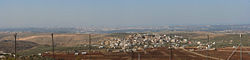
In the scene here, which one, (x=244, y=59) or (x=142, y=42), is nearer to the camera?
(x=244, y=59)

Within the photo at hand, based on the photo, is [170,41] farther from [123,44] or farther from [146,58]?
[146,58]

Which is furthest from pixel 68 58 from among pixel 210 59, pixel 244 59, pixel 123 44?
pixel 123 44

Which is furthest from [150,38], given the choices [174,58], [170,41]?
[174,58]

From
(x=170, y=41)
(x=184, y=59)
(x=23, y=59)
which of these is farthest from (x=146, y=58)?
(x=170, y=41)

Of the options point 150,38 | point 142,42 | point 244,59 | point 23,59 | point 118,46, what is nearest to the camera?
point 23,59

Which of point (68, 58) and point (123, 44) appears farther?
point (123, 44)

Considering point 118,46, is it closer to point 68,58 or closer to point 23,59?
point 68,58

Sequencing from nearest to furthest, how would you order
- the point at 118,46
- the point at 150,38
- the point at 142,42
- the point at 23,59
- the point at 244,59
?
1. the point at 23,59
2. the point at 244,59
3. the point at 118,46
4. the point at 142,42
5. the point at 150,38

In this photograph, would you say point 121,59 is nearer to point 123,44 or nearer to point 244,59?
point 244,59
